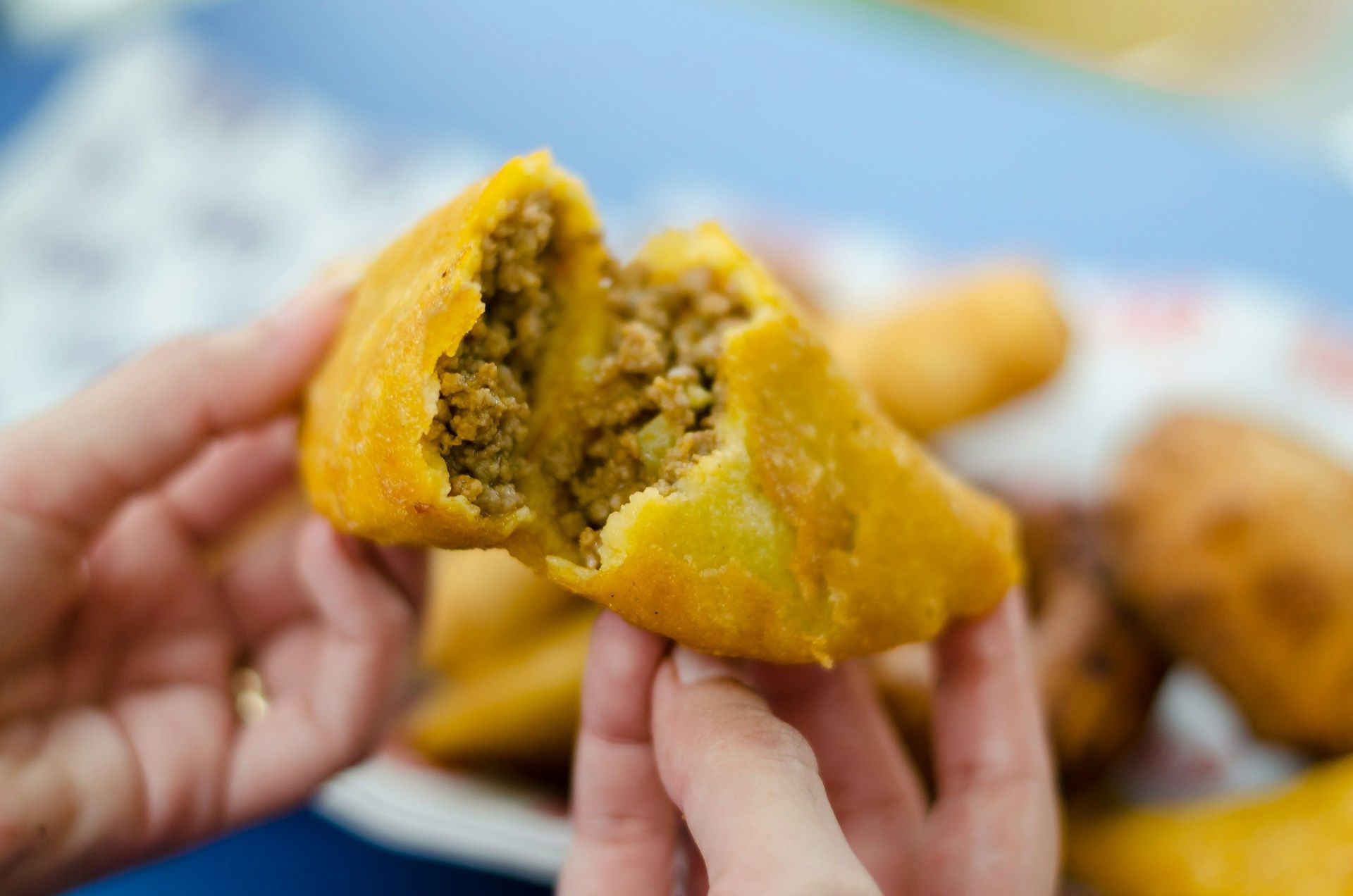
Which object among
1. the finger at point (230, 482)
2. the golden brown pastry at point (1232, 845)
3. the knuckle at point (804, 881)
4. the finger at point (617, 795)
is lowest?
the golden brown pastry at point (1232, 845)

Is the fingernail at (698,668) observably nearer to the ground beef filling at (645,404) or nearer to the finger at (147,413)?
the ground beef filling at (645,404)

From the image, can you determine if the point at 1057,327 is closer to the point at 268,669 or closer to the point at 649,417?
the point at 649,417

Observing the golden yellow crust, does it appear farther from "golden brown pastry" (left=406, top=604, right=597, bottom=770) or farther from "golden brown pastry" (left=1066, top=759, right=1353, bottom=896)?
"golden brown pastry" (left=1066, top=759, right=1353, bottom=896)

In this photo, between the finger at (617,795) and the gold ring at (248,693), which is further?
the gold ring at (248,693)

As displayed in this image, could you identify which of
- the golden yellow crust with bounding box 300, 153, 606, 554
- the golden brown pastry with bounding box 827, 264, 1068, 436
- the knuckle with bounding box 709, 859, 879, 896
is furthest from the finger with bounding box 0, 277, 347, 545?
the golden brown pastry with bounding box 827, 264, 1068, 436

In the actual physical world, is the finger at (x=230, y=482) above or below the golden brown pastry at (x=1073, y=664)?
above

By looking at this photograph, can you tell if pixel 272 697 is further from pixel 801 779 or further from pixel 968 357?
pixel 968 357

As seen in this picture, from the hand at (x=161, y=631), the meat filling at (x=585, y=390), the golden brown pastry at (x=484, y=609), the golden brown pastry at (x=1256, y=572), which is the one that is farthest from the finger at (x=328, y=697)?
the golden brown pastry at (x=1256, y=572)
